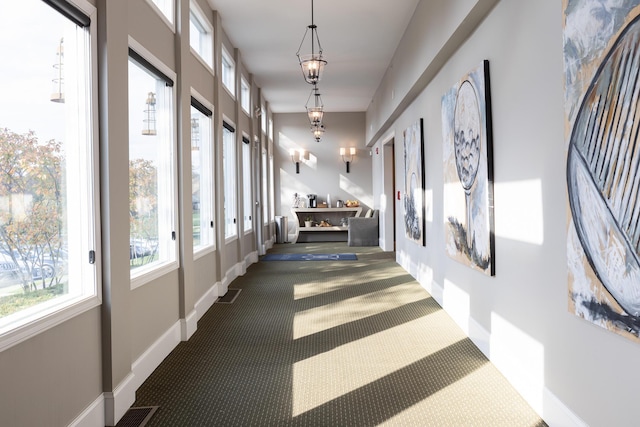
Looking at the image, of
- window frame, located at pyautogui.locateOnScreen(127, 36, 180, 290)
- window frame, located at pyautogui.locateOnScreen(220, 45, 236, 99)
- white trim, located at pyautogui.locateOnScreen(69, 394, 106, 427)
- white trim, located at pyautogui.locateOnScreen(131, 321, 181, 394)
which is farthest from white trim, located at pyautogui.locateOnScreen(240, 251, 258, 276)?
white trim, located at pyautogui.locateOnScreen(69, 394, 106, 427)

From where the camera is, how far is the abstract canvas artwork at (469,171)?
169 inches

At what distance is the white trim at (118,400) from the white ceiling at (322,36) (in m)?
5.04

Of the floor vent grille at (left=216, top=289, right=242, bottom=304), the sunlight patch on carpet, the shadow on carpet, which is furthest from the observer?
the shadow on carpet

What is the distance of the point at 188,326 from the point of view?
520cm

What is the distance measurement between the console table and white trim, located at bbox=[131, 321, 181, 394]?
10.0 metres

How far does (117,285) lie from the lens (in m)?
3.40

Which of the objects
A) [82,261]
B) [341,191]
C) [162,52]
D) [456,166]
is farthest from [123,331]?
[341,191]

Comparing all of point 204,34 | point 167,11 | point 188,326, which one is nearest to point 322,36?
point 204,34

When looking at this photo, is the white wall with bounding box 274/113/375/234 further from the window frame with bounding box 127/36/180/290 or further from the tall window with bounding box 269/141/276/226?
the window frame with bounding box 127/36/180/290

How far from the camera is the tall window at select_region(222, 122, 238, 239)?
832 cm

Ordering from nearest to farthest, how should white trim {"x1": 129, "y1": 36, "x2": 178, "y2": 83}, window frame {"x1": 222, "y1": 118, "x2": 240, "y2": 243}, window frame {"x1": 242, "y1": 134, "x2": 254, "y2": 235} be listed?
white trim {"x1": 129, "y1": 36, "x2": 178, "y2": 83}, window frame {"x1": 222, "y1": 118, "x2": 240, "y2": 243}, window frame {"x1": 242, "y1": 134, "x2": 254, "y2": 235}

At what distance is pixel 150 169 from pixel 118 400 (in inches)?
78.9

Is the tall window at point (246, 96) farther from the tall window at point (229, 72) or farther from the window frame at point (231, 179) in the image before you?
the window frame at point (231, 179)

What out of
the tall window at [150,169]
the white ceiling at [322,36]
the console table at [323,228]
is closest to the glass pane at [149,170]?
the tall window at [150,169]
